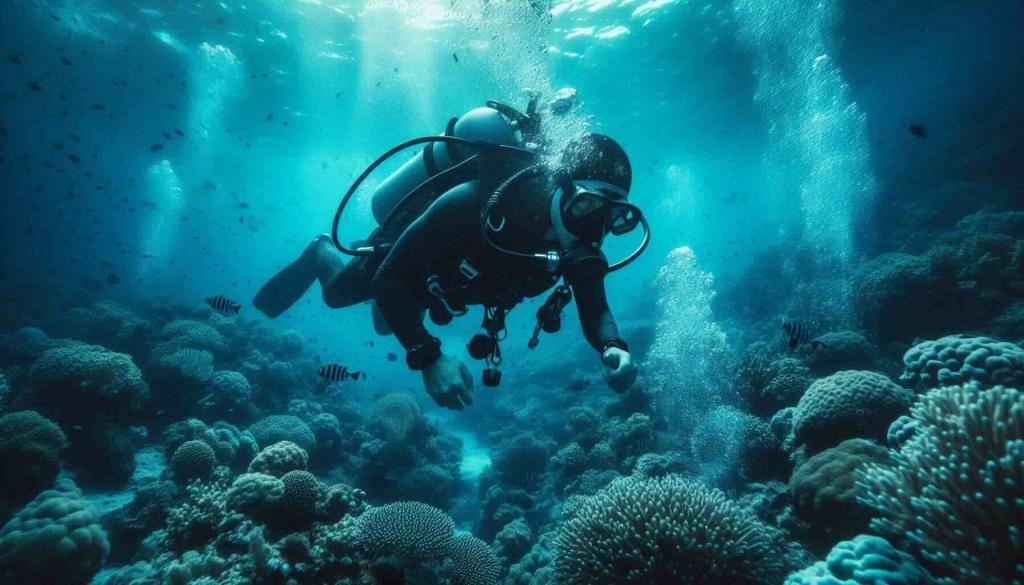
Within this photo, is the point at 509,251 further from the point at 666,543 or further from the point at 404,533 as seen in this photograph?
the point at 404,533

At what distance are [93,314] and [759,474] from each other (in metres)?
20.8

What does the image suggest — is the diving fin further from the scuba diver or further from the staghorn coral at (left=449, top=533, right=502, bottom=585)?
the staghorn coral at (left=449, top=533, right=502, bottom=585)

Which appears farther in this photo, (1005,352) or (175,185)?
(175,185)

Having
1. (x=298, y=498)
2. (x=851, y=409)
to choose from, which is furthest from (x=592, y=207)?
(x=298, y=498)

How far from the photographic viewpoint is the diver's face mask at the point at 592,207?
3533 mm

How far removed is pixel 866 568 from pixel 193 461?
8.19 meters

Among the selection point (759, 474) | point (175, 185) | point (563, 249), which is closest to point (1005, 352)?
point (759, 474)

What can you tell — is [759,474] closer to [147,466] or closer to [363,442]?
[363,442]

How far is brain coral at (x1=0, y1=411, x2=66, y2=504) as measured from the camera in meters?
5.20

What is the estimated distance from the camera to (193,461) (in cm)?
636

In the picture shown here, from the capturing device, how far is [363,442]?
1102 cm

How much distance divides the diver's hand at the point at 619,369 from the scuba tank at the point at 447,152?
2542 millimetres

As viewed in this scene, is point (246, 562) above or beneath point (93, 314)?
beneath

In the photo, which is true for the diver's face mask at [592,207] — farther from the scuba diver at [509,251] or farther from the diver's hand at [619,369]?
the diver's hand at [619,369]
